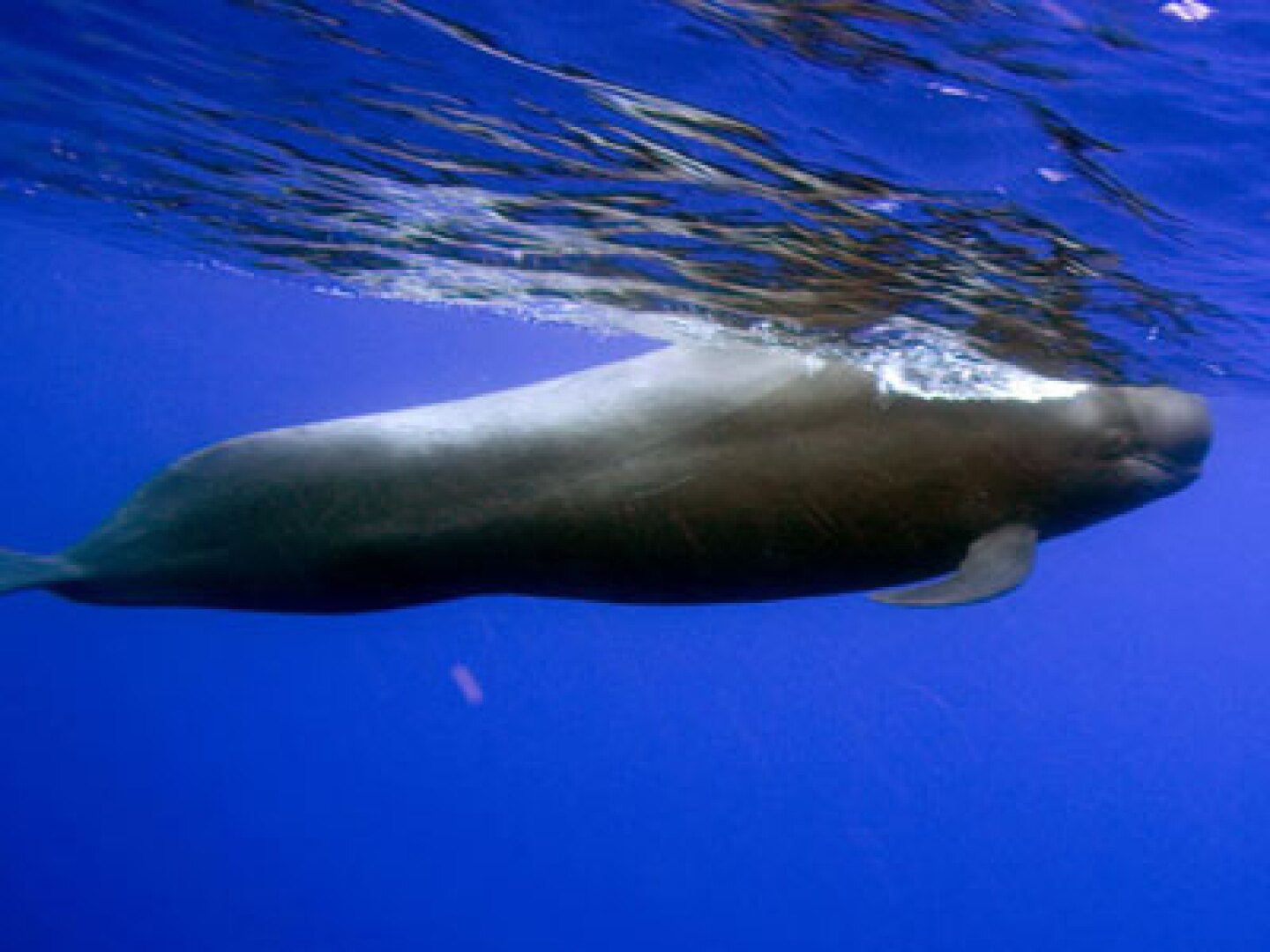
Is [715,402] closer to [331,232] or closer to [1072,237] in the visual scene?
[1072,237]

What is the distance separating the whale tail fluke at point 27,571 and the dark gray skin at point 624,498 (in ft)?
0.07

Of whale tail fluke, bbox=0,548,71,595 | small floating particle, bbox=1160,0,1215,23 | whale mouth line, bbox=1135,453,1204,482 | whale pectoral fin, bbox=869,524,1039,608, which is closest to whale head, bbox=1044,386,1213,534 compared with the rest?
whale mouth line, bbox=1135,453,1204,482

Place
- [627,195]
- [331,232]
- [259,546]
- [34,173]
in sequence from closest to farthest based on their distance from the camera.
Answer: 1. [259,546]
2. [627,195]
3. [331,232]
4. [34,173]

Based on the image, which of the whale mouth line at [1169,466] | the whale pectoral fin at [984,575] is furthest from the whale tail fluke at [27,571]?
the whale mouth line at [1169,466]

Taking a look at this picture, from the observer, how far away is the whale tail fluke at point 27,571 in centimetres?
523

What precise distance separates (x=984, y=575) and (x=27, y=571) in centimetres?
444

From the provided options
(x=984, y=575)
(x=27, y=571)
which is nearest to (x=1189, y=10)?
(x=984, y=575)

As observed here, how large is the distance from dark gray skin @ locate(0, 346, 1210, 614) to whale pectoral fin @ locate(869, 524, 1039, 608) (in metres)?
0.02

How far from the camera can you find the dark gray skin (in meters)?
5.54

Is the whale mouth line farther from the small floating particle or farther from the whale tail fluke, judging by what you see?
the whale tail fluke

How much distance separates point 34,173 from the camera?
13.6 metres

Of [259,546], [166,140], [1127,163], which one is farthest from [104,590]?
[1127,163]

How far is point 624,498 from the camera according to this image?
18.3 ft

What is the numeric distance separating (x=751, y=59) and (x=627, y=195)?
2276mm
